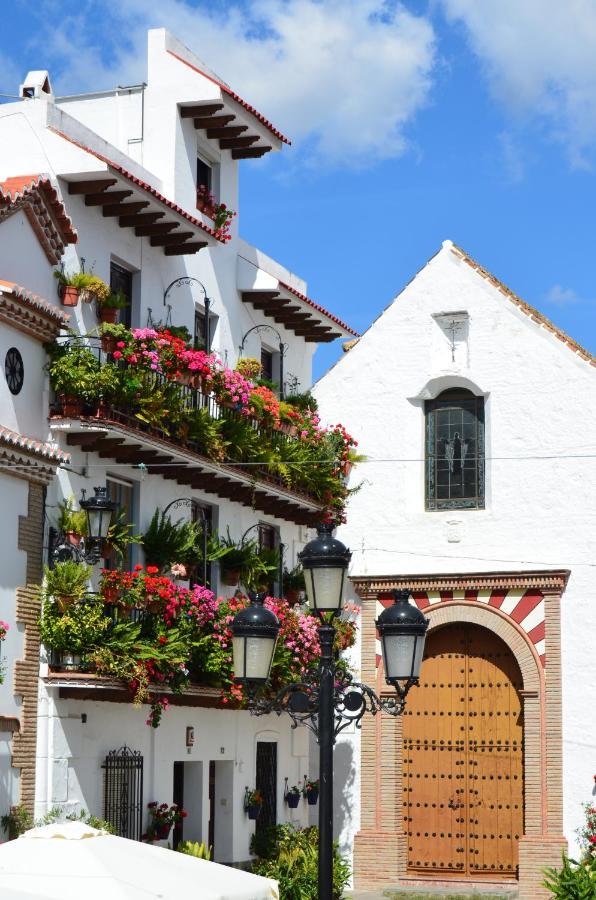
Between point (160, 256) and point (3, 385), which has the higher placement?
point (160, 256)

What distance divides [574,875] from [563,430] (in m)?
7.92

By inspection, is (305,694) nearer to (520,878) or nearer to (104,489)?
(104,489)

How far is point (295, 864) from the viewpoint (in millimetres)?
23656

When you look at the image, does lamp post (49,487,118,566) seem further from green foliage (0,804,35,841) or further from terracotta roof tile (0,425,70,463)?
green foliage (0,804,35,841)

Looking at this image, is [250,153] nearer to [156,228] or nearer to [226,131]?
[226,131]

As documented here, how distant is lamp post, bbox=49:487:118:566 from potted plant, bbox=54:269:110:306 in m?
2.54

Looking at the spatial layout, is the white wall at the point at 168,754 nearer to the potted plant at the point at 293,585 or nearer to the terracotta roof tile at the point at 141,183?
the potted plant at the point at 293,585

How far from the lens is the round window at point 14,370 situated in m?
18.5

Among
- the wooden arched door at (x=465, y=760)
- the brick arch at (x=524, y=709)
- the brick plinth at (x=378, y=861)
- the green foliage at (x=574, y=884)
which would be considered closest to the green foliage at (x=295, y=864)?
the brick plinth at (x=378, y=861)

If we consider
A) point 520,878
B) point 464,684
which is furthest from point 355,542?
point 520,878

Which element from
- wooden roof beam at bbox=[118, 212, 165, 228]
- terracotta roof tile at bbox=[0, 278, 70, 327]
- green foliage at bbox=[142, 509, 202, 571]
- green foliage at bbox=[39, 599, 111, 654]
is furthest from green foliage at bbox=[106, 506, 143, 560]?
wooden roof beam at bbox=[118, 212, 165, 228]

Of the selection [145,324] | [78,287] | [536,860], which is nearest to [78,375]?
[78,287]

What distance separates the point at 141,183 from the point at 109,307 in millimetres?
1698

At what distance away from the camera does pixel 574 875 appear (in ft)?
73.7
